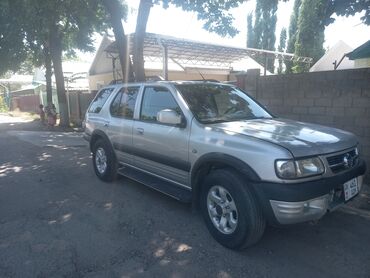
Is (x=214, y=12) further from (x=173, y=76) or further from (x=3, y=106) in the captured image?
(x=3, y=106)

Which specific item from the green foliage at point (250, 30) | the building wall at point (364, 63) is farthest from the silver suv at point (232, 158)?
the green foliage at point (250, 30)

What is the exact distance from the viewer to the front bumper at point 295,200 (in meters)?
3.13

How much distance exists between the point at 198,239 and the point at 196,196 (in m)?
0.50

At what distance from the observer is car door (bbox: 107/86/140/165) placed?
17.7ft

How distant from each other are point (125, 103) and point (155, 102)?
91 centimetres

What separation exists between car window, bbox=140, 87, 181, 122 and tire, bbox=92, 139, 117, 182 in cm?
124

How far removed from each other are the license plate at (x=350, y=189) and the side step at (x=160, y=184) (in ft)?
5.71

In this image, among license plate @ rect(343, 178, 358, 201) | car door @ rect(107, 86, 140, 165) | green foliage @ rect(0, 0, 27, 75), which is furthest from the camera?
green foliage @ rect(0, 0, 27, 75)

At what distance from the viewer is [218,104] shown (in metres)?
4.64

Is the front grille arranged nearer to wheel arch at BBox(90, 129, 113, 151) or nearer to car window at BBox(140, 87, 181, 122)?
car window at BBox(140, 87, 181, 122)

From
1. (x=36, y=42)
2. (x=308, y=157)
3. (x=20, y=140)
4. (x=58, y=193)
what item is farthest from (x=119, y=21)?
(x=36, y=42)

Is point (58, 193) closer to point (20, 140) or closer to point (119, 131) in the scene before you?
point (119, 131)

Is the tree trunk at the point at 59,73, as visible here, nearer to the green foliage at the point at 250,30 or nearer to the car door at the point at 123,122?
the car door at the point at 123,122

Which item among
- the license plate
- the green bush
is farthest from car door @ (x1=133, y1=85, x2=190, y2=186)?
the green bush
